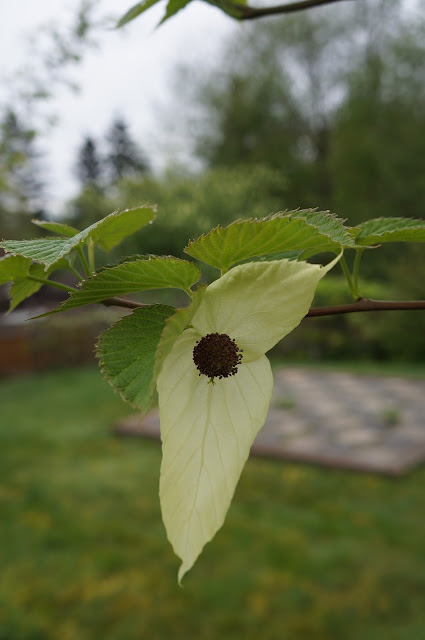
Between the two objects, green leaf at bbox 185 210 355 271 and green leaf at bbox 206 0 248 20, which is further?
green leaf at bbox 206 0 248 20

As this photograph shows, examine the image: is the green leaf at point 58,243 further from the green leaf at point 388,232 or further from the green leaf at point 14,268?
the green leaf at point 388,232

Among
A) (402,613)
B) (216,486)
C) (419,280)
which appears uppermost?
(216,486)

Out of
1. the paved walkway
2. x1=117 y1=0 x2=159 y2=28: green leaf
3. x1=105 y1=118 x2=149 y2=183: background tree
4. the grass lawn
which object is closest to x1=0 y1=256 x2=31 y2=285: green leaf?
x1=117 y1=0 x2=159 y2=28: green leaf

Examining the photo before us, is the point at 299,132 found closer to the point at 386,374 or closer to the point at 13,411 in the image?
the point at 386,374

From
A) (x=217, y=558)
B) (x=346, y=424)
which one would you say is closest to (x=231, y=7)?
(x=217, y=558)

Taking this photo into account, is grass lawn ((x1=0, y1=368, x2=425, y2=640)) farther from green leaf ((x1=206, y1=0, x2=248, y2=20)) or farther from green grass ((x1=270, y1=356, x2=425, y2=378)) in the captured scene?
green grass ((x1=270, y1=356, x2=425, y2=378))

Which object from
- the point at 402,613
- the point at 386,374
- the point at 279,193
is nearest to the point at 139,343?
the point at 402,613
